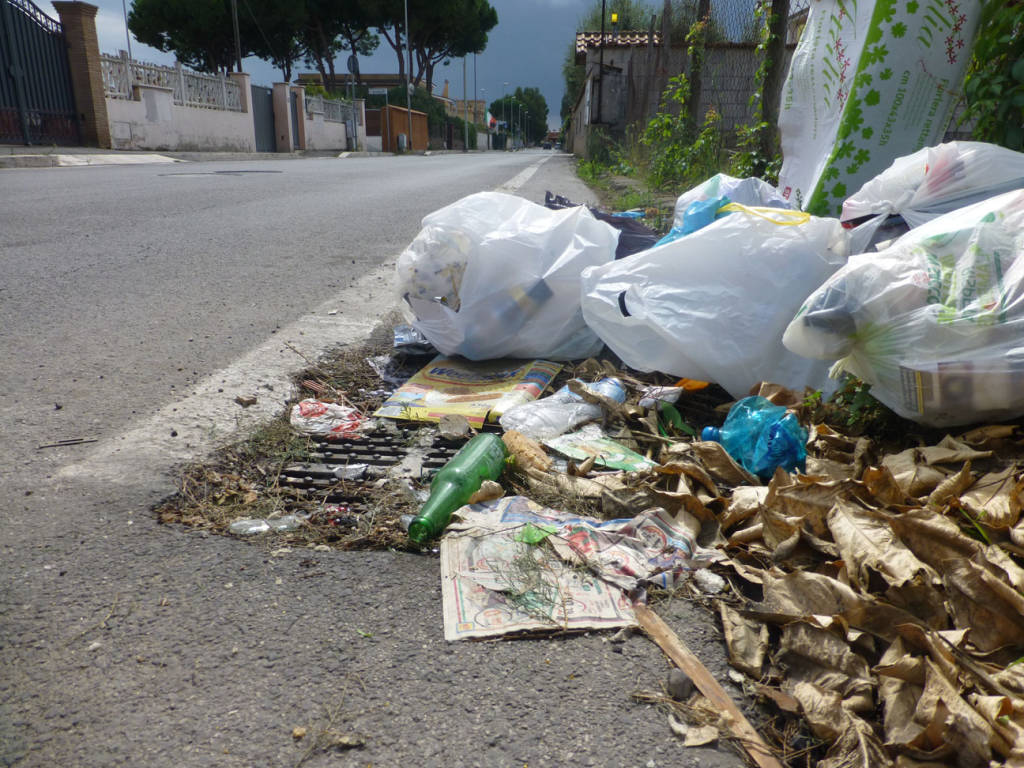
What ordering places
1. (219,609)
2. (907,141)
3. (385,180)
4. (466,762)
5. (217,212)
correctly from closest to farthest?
1. (466,762)
2. (219,609)
3. (907,141)
4. (217,212)
5. (385,180)

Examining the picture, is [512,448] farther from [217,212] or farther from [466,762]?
[217,212]

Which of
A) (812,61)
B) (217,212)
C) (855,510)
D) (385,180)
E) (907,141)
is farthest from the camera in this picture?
(385,180)

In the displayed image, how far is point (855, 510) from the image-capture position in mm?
1302

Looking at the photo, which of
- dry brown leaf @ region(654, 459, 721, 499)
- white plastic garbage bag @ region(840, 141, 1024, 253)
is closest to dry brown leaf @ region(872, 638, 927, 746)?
dry brown leaf @ region(654, 459, 721, 499)

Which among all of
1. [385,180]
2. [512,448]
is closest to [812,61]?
[512,448]

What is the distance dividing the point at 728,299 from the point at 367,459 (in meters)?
1.12

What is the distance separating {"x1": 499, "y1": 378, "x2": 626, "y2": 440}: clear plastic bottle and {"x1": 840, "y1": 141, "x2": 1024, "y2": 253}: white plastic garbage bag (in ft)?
2.78

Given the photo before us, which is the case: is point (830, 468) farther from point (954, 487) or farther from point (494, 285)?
point (494, 285)

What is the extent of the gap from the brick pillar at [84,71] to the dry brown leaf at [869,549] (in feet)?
66.8

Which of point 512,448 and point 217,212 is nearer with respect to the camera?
point 512,448

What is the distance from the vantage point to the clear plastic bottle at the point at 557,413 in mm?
1941

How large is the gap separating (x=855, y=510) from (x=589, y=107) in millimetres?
18247

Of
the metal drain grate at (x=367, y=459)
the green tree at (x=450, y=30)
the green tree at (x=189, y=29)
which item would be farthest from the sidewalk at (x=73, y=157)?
the green tree at (x=450, y=30)

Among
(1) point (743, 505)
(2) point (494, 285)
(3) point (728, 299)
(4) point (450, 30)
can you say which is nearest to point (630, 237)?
(2) point (494, 285)
